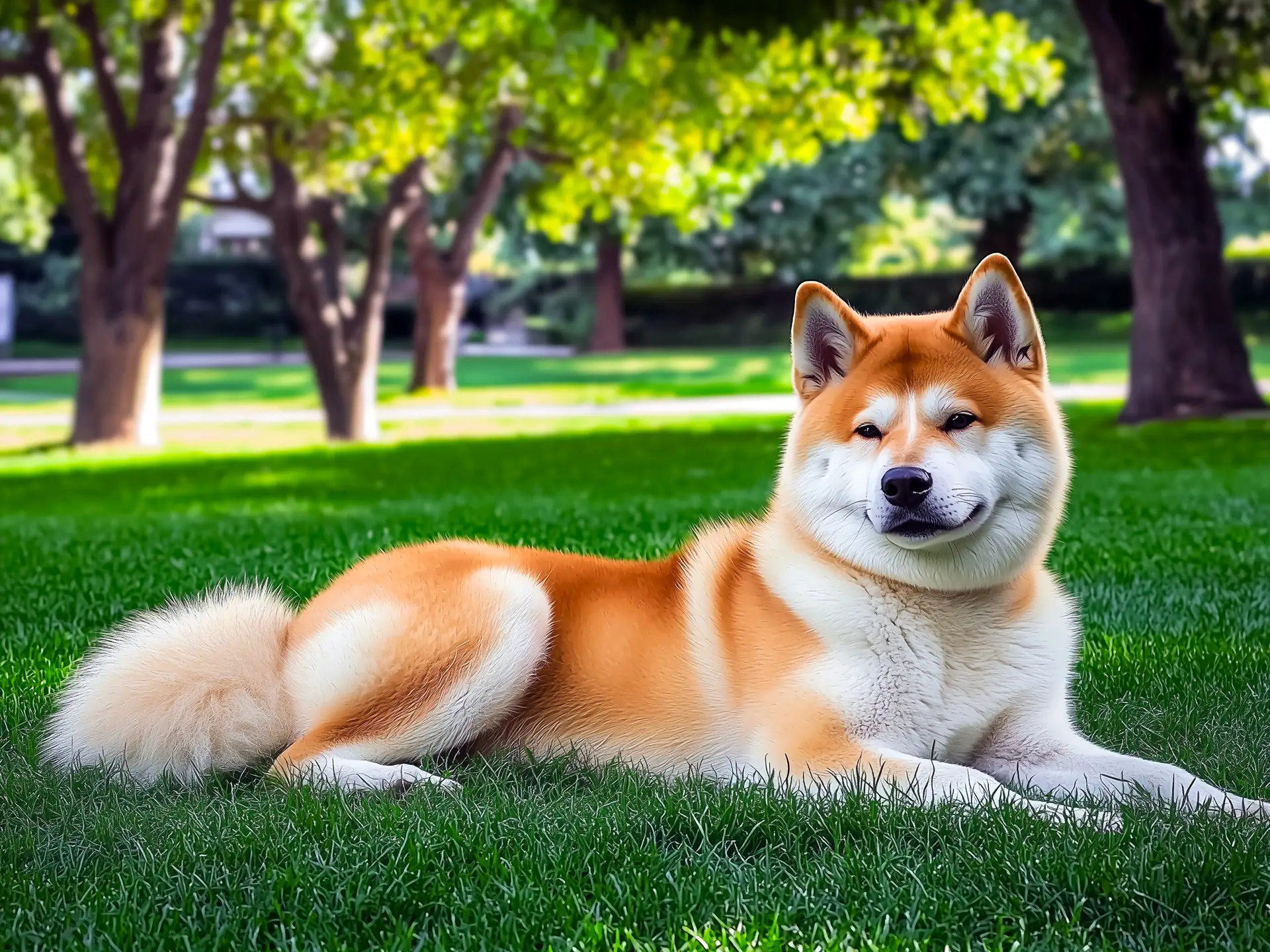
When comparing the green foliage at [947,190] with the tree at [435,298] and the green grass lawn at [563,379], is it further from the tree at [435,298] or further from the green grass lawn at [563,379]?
the tree at [435,298]

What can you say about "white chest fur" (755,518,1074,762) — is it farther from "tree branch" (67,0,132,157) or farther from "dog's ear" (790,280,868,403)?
"tree branch" (67,0,132,157)

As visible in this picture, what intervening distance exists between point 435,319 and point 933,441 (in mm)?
27426

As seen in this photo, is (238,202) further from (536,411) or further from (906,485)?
(906,485)

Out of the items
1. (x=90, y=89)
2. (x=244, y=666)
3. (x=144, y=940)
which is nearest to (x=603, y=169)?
(x=90, y=89)

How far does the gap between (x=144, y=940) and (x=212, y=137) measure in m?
19.6

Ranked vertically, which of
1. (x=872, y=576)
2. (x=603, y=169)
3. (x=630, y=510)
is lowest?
(x=630, y=510)

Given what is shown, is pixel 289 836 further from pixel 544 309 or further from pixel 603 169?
pixel 544 309

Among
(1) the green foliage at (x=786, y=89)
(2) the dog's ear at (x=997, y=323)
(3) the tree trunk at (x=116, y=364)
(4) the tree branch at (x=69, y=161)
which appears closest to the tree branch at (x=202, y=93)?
(4) the tree branch at (x=69, y=161)

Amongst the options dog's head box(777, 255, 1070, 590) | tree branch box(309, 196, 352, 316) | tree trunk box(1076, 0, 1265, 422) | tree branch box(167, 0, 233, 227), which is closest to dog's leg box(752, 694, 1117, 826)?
dog's head box(777, 255, 1070, 590)

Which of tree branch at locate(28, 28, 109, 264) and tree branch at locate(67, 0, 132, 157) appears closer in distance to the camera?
tree branch at locate(67, 0, 132, 157)

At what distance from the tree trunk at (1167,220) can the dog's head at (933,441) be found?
42.9 ft

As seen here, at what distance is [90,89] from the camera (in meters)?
22.8

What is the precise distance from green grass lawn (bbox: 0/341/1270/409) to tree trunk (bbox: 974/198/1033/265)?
3.41m

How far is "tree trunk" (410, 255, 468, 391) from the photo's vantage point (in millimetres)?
29984
